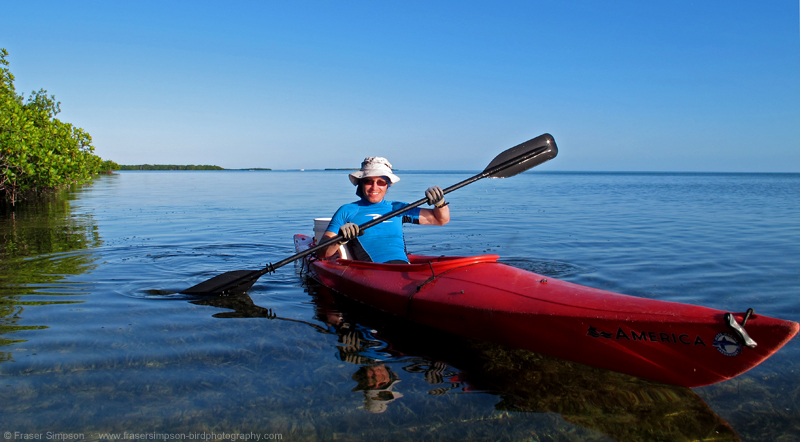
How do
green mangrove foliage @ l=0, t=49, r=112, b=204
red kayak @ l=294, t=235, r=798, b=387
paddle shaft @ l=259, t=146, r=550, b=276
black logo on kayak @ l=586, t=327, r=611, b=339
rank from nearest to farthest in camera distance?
red kayak @ l=294, t=235, r=798, b=387 → black logo on kayak @ l=586, t=327, r=611, b=339 → paddle shaft @ l=259, t=146, r=550, b=276 → green mangrove foliage @ l=0, t=49, r=112, b=204

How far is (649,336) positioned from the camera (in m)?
3.15

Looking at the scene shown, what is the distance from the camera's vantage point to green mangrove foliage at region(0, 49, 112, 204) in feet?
48.3

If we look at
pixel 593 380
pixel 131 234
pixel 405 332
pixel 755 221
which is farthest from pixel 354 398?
pixel 755 221

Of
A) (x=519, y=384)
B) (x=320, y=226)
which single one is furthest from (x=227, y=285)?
(x=519, y=384)

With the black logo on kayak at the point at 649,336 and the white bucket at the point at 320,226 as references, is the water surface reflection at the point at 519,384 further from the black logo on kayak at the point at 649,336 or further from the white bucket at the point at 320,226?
the white bucket at the point at 320,226

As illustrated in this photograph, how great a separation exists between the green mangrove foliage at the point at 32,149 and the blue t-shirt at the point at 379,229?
14199 mm

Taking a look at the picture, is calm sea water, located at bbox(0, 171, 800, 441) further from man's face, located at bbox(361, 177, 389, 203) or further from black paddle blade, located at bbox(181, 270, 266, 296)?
man's face, located at bbox(361, 177, 389, 203)

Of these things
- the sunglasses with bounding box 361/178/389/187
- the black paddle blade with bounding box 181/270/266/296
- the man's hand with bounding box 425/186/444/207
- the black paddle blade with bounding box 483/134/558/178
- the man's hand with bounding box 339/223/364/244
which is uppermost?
the black paddle blade with bounding box 483/134/558/178

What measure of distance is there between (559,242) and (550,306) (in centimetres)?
685

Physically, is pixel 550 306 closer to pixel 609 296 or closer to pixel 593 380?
pixel 609 296

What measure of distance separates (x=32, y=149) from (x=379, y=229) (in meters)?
15.4

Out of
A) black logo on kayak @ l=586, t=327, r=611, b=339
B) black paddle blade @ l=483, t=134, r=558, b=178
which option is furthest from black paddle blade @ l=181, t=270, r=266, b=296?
black logo on kayak @ l=586, t=327, r=611, b=339

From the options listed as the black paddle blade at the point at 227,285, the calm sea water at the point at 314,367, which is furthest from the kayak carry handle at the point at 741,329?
the black paddle blade at the point at 227,285

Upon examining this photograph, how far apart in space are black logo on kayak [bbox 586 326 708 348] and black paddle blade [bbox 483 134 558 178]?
2.89 m
